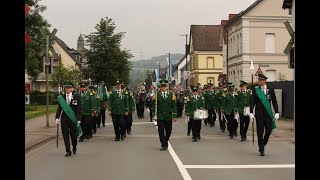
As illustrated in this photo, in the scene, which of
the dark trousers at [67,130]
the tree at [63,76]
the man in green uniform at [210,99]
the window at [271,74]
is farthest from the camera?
the tree at [63,76]

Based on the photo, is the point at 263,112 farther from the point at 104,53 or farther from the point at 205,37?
the point at 205,37

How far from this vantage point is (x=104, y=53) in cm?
4200

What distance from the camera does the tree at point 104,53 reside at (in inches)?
1655

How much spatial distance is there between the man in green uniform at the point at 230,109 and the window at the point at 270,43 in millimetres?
34802

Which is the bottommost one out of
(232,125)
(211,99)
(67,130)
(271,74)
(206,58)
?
(232,125)

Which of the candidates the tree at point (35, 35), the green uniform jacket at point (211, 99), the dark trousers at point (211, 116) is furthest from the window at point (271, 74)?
the green uniform jacket at point (211, 99)

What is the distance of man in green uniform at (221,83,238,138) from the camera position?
18.8 metres

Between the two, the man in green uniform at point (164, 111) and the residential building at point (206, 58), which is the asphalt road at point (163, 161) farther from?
the residential building at point (206, 58)

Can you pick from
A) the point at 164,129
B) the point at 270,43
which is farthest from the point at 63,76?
the point at 164,129

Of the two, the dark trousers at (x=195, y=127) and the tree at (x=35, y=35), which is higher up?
the tree at (x=35, y=35)

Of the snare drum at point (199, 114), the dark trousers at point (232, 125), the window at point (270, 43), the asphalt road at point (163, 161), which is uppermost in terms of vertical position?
the window at point (270, 43)

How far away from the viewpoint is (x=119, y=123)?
17.6 m

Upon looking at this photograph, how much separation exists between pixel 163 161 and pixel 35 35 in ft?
125
